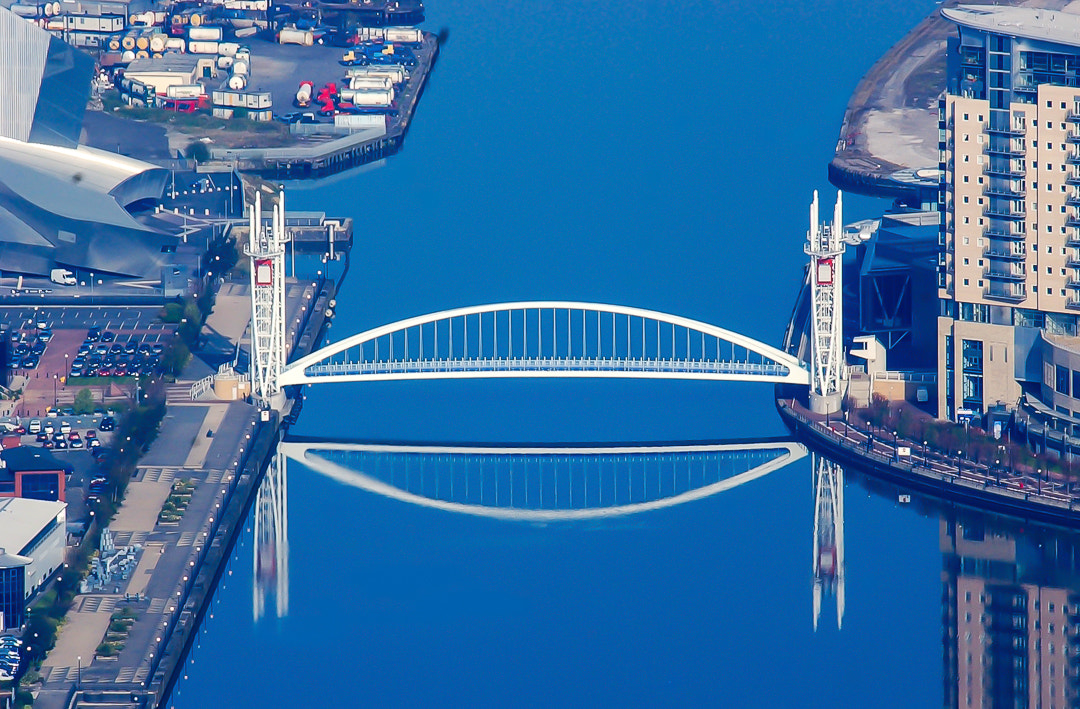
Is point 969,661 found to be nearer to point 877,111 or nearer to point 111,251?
point 111,251

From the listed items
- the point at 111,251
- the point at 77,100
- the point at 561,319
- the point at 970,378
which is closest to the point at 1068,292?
the point at 970,378

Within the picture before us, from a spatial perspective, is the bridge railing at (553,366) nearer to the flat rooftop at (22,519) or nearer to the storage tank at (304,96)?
the flat rooftop at (22,519)

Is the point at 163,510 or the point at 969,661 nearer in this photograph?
the point at 969,661

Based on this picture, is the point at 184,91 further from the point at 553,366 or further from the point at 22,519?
the point at 22,519

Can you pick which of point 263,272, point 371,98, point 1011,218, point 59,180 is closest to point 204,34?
point 371,98

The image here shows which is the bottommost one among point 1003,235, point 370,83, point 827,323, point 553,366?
point 553,366
